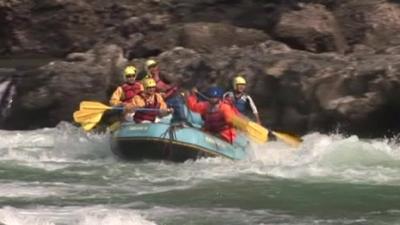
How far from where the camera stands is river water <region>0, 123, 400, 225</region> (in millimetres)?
9266

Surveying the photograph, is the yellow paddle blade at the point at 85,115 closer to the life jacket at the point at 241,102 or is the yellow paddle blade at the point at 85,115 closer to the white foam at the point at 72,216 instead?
the life jacket at the point at 241,102

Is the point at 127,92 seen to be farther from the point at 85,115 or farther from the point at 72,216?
the point at 72,216

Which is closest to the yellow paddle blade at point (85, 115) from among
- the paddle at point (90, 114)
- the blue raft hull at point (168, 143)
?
the paddle at point (90, 114)

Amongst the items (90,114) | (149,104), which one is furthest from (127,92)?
(90,114)

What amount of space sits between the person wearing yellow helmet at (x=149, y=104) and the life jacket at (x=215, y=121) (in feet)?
2.13

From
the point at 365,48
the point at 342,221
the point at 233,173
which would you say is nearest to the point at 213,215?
the point at 342,221

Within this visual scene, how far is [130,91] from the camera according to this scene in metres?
14.2

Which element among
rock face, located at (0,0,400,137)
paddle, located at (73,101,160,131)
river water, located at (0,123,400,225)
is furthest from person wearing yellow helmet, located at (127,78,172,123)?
rock face, located at (0,0,400,137)

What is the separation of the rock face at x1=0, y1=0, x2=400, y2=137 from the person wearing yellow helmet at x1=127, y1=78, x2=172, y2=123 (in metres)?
3.30

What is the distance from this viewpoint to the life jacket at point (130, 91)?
14.1 m

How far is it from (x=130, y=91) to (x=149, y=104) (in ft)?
1.88

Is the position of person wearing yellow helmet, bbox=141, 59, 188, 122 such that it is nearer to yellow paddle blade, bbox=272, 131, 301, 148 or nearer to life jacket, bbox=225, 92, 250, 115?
life jacket, bbox=225, 92, 250, 115

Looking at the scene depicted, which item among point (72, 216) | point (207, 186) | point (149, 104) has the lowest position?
point (72, 216)

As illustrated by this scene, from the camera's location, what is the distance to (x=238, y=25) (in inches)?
893
